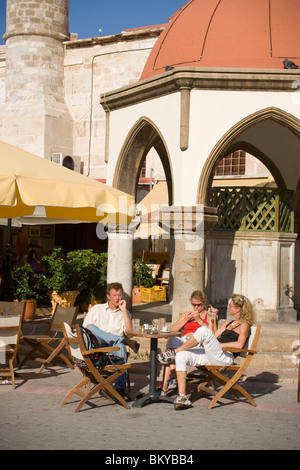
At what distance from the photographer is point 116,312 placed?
7691 millimetres

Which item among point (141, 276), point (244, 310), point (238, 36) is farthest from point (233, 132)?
point (141, 276)

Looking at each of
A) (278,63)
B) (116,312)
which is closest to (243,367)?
(116,312)

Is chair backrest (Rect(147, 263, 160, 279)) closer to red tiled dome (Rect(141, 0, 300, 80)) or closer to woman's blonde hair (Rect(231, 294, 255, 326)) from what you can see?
red tiled dome (Rect(141, 0, 300, 80))

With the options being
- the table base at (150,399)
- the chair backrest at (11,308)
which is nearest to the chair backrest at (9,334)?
the chair backrest at (11,308)

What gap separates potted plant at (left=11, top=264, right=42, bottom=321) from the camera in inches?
493

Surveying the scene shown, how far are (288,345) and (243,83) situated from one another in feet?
12.4

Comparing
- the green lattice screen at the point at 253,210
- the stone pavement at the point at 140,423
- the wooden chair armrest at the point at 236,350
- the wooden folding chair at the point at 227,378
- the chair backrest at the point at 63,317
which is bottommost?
the stone pavement at the point at 140,423

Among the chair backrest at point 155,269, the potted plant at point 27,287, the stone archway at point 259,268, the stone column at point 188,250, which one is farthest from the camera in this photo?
the chair backrest at point 155,269

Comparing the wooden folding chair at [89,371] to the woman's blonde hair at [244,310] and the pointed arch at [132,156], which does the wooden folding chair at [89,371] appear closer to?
the woman's blonde hair at [244,310]

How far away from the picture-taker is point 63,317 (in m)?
9.32

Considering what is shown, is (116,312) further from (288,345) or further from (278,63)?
(278,63)

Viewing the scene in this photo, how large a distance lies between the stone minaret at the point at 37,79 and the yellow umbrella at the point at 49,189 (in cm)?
1511

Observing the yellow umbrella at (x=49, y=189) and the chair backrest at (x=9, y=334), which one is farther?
the chair backrest at (x=9, y=334)

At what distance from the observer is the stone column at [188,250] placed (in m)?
10.1
